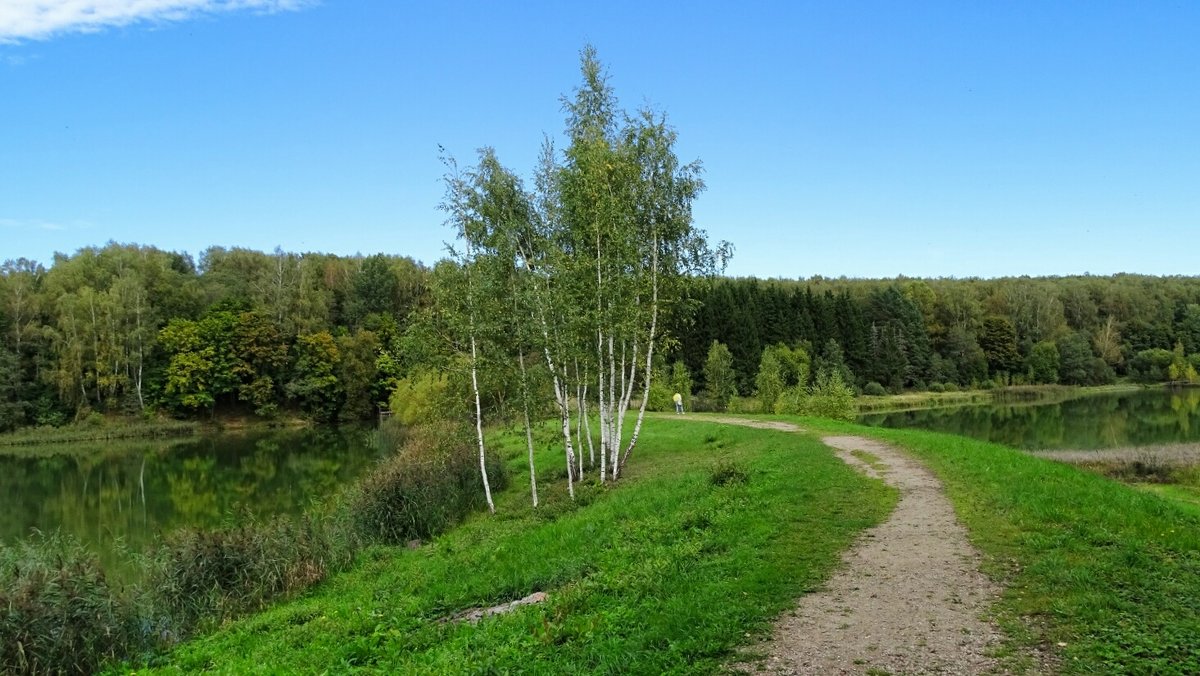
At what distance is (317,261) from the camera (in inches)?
4016

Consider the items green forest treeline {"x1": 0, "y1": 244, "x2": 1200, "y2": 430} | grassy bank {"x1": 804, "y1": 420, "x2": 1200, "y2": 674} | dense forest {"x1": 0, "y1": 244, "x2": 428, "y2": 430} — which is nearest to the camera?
grassy bank {"x1": 804, "y1": 420, "x2": 1200, "y2": 674}

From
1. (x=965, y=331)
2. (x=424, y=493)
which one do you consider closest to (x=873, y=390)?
(x=965, y=331)

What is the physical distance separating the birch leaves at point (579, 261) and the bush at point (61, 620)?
9.01m

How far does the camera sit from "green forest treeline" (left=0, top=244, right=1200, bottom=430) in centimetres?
6869

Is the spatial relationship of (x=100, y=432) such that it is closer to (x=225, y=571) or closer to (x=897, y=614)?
(x=225, y=571)

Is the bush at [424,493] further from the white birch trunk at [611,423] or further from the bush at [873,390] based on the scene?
the bush at [873,390]

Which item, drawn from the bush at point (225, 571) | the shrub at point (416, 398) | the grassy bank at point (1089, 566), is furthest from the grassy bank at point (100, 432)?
the grassy bank at point (1089, 566)

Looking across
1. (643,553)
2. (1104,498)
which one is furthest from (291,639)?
(1104,498)

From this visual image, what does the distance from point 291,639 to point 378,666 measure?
2.83m

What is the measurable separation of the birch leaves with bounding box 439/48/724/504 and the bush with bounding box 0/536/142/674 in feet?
29.6

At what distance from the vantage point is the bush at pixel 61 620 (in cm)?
→ 1102

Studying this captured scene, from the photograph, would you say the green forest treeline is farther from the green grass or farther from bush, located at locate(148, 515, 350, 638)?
the green grass

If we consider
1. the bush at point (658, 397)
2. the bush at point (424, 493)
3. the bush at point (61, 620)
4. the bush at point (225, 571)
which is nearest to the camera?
the bush at point (61, 620)

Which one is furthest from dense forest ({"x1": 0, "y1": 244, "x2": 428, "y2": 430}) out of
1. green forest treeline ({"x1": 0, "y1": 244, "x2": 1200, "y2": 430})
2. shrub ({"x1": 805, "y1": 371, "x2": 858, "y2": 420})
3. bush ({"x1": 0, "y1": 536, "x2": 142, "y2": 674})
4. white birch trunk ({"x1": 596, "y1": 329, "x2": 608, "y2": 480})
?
bush ({"x1": 0, "y1": 536, "x2": 142, "y2": 674})
